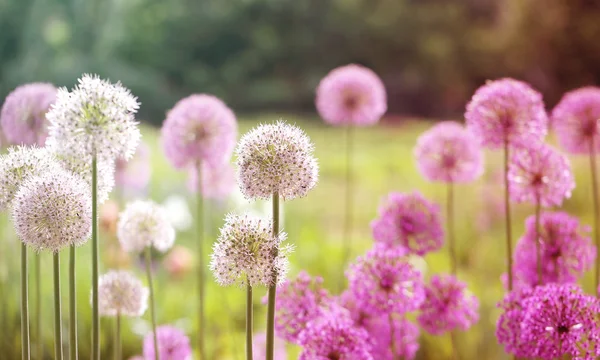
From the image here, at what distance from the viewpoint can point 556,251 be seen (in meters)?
0.70

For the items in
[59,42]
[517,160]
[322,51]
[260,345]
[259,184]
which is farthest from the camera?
[322,51]

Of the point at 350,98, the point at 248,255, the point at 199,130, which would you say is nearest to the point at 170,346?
the point at 199,130

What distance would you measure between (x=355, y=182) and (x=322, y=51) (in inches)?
23.8

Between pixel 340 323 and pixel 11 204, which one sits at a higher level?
pixel 11 204

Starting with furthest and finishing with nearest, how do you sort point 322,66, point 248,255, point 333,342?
point 322,66, point 333,342, point 248,255

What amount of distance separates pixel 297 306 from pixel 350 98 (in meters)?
0.47

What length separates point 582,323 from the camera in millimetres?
503

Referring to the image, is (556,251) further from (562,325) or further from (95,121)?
(95,121)

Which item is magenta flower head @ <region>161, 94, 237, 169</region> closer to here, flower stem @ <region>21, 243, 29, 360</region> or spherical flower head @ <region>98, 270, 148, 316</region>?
spherical flower head @ <region>98, 270, 148, 316</region>

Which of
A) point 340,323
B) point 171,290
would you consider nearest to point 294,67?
point 171,290

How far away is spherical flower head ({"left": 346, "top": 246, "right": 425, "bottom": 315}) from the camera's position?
61cm

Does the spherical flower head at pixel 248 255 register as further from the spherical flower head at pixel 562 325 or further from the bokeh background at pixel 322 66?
the bokeh background at pixel 322 66

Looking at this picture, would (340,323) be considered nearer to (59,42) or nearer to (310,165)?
(310,165)

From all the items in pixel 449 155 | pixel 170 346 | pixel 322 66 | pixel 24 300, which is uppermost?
pixel 322 66
